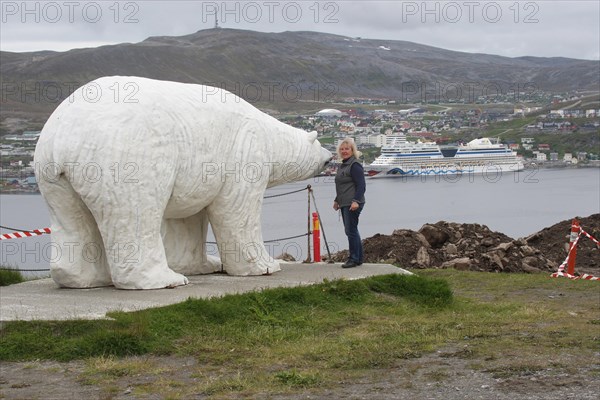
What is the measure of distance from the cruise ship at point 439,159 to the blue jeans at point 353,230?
73242 mm

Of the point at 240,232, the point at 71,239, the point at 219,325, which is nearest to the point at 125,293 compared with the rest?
the point at 71,239

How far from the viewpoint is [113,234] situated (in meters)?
9.73

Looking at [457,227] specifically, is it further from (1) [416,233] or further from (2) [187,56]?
(2) [187,56]

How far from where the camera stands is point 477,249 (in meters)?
16.3

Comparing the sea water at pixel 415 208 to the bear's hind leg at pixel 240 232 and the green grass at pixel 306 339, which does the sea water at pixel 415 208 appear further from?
the green grass at pixel 306 339

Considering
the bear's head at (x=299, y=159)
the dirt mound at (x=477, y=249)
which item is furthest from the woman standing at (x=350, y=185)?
the dirt mound at (x=477, y=249)

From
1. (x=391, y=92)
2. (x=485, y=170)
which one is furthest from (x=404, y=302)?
(x=391, y=92)

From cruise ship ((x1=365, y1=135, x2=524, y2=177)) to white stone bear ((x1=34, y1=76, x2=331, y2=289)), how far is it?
74.2 metres

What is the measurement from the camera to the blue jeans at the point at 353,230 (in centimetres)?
1180

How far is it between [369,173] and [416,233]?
6977 cm

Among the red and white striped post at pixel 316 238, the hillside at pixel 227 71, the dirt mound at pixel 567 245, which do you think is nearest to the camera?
the red and white striped post at pixel 316 238

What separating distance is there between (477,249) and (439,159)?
241 ft

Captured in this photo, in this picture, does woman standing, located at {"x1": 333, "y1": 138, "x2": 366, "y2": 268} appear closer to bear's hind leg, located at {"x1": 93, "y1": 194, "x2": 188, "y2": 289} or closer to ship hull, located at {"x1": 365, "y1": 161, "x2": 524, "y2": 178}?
bear's hind leg, located at {"x1": 93, "y1": 194, "x2": 188, "y2": 289}

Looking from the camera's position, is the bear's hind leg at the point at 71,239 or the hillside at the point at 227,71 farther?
the hillside at the point at 227,71
